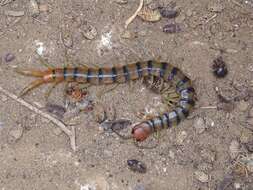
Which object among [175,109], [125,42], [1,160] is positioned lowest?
[1,160]

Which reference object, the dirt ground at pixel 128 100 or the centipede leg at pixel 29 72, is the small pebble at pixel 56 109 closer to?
the dirt ground at pixel 128 100

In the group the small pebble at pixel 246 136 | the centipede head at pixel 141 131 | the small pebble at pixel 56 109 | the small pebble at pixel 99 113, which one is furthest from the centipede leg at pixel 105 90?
the small pebble at pixel 246 136

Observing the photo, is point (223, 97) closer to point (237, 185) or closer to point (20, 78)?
point (237, 185)

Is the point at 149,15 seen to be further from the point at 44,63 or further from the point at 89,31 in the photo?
the point at 44,63

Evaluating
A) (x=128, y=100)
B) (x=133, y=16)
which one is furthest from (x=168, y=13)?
(x=128, y=100)

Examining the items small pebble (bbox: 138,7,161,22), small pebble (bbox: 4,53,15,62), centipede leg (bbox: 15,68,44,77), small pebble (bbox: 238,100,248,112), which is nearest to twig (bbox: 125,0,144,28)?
small pebble (bbox: 138,7,161,22)

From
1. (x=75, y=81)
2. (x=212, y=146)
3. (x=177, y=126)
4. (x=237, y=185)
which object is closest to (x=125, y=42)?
(x=75, y=81)
